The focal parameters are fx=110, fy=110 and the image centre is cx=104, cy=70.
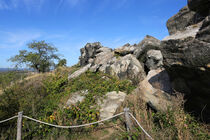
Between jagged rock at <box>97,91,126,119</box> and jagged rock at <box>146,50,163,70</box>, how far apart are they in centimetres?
387

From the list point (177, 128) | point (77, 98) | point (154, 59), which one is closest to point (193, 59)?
point (177, 128)

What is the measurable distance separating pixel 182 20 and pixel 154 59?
164 inches

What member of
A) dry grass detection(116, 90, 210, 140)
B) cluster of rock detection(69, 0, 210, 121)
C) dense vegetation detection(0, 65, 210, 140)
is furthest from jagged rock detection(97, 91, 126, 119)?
dry grass detection(116, 90, 210, 140)

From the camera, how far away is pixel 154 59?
335 inches

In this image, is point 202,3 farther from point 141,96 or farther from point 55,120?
point 55,120

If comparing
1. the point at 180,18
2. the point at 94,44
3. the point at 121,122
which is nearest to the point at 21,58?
the point at 94,44

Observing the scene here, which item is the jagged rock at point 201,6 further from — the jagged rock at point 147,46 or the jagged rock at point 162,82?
the jagged rock at point 147,46

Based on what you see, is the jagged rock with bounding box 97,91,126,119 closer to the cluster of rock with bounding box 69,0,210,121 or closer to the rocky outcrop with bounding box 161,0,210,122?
the cluster of rock with bounding box 69,0,210,121

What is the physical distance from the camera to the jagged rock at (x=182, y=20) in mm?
4141

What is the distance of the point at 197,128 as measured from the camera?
3.54 m

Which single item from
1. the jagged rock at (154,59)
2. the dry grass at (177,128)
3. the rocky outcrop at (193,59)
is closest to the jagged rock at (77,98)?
the dry grass at (177,128)

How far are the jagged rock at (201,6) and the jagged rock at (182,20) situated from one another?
27 cm

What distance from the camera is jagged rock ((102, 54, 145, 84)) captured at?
8524mm

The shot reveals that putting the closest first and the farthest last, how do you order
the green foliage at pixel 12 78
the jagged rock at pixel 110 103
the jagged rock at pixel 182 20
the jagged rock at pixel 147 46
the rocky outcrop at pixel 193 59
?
the rocky outcrop at pixel 193 59 → the jagged rock at pixel 182 20 → the jagged rock at pixel 110 103 → the green foliage at pixel 12 78 → the jagged rock at pixel 147 46
